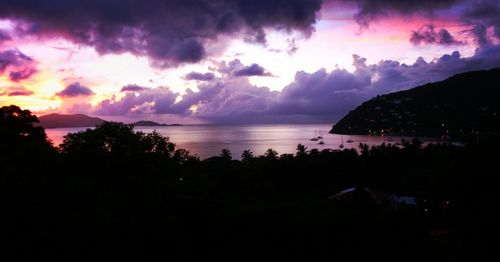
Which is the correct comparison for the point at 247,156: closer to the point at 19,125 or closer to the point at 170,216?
the point at 19,125

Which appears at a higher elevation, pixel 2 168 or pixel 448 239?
pixel 2 168

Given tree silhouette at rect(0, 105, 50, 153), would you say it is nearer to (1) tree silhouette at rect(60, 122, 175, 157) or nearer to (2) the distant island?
(1) tree silhouette at rect(60, 122, 175, 157)

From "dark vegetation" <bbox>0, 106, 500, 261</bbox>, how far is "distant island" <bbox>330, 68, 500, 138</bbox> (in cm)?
10246

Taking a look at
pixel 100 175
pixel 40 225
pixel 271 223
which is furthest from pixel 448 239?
pixel 40 225

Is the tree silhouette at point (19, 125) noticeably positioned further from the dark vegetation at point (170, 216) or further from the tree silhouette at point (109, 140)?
the tree silhouette at point (109, 140)

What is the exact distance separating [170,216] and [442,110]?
490 feet

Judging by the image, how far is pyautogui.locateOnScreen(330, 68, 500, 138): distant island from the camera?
5020 inches

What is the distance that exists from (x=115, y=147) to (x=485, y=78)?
15458 cm

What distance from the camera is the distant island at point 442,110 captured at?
128 m

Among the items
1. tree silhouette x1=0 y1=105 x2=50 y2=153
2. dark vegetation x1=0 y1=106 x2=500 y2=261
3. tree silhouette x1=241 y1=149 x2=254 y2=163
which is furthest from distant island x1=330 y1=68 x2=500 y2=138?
tree silhouette x1=0 y1=105 x2=50 y2=153

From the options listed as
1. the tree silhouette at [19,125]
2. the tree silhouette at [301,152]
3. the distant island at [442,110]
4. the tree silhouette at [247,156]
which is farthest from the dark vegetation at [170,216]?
the distant island at [442,110]

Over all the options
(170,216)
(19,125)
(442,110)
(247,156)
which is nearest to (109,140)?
(19,125)

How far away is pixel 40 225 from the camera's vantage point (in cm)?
912

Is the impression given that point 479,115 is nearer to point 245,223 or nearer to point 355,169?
point 355,169
